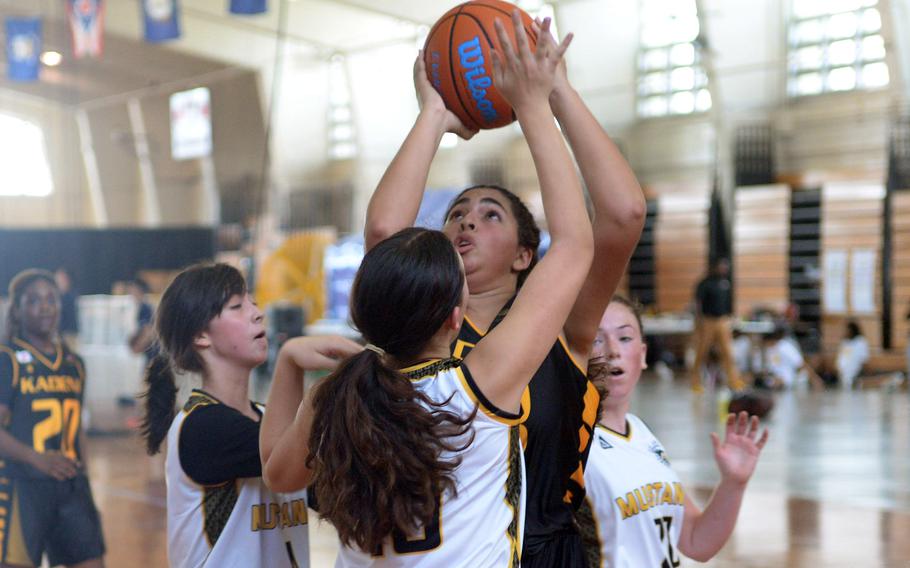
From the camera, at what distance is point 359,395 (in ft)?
4.63

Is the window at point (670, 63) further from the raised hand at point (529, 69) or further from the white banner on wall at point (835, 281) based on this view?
the raised hand at point (529, 69)

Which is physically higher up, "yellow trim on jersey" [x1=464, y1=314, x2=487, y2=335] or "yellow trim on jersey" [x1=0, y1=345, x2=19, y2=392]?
"yellow trim on jersey" [x1=464, y1=314, x2=487, y2=335]

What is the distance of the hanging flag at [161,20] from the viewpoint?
42.8ft

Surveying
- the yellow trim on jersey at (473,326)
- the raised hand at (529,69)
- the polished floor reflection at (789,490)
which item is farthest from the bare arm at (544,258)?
the polished floor reflection at (789,490)

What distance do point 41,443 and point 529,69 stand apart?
2.67 meters

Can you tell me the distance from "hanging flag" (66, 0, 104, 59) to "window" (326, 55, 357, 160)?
19.5ft

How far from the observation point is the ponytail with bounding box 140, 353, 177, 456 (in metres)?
2.21

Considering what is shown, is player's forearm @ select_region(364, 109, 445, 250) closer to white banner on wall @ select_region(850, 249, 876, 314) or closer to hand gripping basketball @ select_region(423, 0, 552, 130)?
hand gripping basketball @ select_region(423, 0, 552, 130)

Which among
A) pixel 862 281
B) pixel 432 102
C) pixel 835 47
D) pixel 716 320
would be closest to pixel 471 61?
pixel 432 102

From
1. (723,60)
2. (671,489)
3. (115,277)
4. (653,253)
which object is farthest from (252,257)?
(671,489)

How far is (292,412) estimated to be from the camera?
1666 mm

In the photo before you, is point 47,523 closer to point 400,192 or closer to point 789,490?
point 400,192

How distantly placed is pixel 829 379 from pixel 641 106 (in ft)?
21.1

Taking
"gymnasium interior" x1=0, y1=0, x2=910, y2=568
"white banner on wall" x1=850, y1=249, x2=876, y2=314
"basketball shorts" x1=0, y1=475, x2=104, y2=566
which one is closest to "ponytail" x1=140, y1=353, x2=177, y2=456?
"basketball shorts" x1=0, y1=475, x2=104, y2=566
